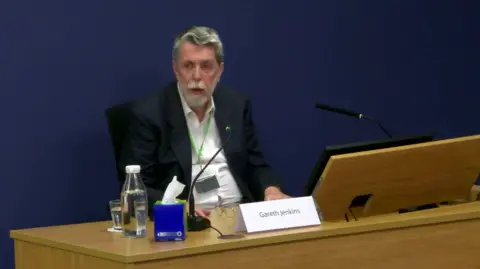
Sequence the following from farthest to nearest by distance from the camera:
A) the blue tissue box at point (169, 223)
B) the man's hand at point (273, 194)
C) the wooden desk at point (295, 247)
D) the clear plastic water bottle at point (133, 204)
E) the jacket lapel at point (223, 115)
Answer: the jacket lapel at point (223, 115) → the man's hand at point (273, 194) → the clear plastic water bottle at point (133, 204) → the blue tissue box at point (169, 223) → the wooden desk at point (295, 247)

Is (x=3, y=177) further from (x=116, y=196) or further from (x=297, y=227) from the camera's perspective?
(x=297, y=227)

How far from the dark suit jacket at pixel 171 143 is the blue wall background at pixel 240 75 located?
0.37 metres

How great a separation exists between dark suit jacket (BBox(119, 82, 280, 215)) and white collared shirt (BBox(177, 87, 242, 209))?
0.09 feet

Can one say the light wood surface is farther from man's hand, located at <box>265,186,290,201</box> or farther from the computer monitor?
man's hand, located at <box>265,186,290,201</box>

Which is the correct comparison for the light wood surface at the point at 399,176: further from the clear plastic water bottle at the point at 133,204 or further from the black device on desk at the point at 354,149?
the clear plastic water bottle at the point at 133,204

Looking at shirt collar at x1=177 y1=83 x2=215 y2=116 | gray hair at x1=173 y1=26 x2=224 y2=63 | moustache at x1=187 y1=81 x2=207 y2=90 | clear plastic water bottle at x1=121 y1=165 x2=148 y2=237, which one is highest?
gray hair at x1=173 y1=26 x2=224 y2=63


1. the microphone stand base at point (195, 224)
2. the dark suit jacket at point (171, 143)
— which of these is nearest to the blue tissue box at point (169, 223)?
the microphone stand base at point (195, 224)

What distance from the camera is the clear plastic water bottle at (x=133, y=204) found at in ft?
8.54

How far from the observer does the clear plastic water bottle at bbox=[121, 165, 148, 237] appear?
2602 millimetres

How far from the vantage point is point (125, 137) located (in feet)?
11.3

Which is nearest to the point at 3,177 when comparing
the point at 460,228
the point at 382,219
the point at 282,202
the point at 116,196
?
the point at 116,196

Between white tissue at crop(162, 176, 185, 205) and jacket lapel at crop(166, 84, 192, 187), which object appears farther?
jacket lapel at crop(166, 84, 192, 187)

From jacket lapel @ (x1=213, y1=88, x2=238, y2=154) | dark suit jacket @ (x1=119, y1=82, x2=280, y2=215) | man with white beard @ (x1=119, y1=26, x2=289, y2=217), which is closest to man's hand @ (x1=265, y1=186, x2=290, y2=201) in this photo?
man with white beard @ (x1=119, y1=26, x2=289, y2=217)

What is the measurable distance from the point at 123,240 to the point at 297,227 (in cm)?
54
